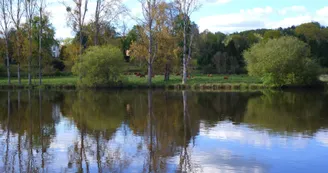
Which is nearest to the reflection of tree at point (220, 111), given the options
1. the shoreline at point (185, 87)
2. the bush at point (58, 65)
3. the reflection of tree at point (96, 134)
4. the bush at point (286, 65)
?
the reflection of tree at point (96, 134)

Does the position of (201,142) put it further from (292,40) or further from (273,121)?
(292,40)

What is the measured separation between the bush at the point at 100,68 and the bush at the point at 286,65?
47.2 ft

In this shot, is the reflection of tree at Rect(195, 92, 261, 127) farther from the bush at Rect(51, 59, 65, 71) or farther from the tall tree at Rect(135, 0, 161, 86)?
the bush at Rect(51, 59, 65, 71)

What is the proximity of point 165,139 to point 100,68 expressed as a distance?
26.9m

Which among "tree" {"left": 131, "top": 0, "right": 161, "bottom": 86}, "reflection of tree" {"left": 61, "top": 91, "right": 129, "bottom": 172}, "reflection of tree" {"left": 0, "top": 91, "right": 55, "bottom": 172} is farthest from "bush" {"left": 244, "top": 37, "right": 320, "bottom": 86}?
"reflection of tree" {"left": 0, "top": 91, "right": 55, "bottom": 172}

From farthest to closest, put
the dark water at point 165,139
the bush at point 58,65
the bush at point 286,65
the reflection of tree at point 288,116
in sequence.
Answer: the bush at point 58,65 < the bush at point 286,65 < the reflection of tree at point 288,116 < the dark water at point 165,139

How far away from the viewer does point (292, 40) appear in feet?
140

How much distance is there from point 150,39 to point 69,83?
31.7ft

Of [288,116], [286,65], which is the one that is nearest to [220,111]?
[288,116]

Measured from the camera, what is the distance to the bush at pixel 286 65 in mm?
40656

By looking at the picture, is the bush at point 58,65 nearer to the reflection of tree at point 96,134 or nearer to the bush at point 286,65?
the bush at point 286,65

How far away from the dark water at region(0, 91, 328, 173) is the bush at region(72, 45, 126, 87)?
16570 millimetres

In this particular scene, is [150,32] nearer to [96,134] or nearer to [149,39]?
[149,39]

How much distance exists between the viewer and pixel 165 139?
1413 cm
